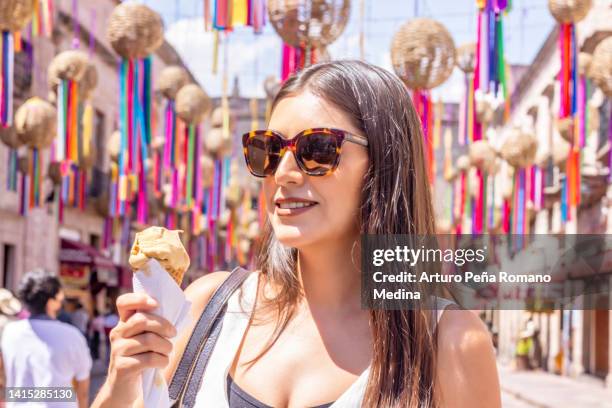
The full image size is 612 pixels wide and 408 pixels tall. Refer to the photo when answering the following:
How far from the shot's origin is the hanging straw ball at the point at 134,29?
9.44 metres

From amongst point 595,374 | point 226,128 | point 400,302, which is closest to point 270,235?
point 400,302

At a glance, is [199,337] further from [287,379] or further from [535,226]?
[535,226]

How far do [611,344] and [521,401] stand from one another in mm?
4396

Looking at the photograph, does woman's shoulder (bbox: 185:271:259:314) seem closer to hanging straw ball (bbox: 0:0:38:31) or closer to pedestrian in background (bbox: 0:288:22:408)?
pedestrian in background (bbox: 0:288:22:408)

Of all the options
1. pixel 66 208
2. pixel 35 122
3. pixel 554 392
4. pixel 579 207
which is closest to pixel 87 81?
pixel 35 122

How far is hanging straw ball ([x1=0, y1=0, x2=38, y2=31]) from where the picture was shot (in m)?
8.15

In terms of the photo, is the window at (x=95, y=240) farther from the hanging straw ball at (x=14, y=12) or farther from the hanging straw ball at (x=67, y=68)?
the hanging straw ball at (x=14, y=12)

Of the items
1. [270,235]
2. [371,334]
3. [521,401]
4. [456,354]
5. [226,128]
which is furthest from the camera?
[521,401]

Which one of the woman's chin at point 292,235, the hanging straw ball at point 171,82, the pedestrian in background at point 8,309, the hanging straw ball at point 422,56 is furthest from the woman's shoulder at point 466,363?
the hanging straw ball at point 171,82

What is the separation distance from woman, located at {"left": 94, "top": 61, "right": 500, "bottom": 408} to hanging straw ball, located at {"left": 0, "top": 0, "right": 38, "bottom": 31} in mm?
6717

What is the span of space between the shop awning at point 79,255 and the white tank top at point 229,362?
20704 millimetres

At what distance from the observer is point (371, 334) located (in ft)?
6.62

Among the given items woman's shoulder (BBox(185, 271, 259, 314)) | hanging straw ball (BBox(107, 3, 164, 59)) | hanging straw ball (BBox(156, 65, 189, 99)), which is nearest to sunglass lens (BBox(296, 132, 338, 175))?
woman's shoulder (BBox(185, 271, 259, 314))

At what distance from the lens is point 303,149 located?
1977 mm
